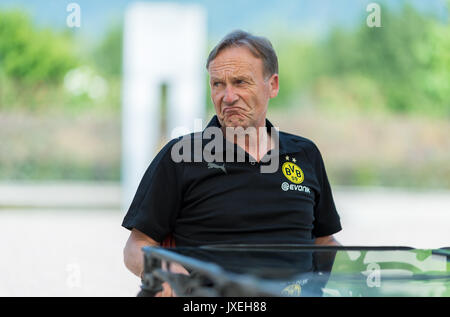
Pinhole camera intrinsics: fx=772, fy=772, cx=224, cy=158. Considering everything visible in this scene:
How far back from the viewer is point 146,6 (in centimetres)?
1343

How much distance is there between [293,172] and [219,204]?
0.36 metres

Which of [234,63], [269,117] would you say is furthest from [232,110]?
[269,117]

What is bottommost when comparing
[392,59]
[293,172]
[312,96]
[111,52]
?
[293,172]

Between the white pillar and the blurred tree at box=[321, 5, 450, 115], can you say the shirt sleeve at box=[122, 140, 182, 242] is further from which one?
the blurred tree at box=[321, 5, 450, 115]

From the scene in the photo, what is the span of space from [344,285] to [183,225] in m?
0.71

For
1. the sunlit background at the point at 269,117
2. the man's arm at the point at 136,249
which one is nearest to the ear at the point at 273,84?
the man's arm at the point at 136,249

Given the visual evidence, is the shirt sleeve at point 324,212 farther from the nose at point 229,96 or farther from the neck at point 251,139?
the nose at point 229,96

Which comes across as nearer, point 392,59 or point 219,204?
point 219,204

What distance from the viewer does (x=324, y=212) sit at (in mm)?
2893

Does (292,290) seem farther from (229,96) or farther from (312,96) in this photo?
(312,96)

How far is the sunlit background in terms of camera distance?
1005 cm
